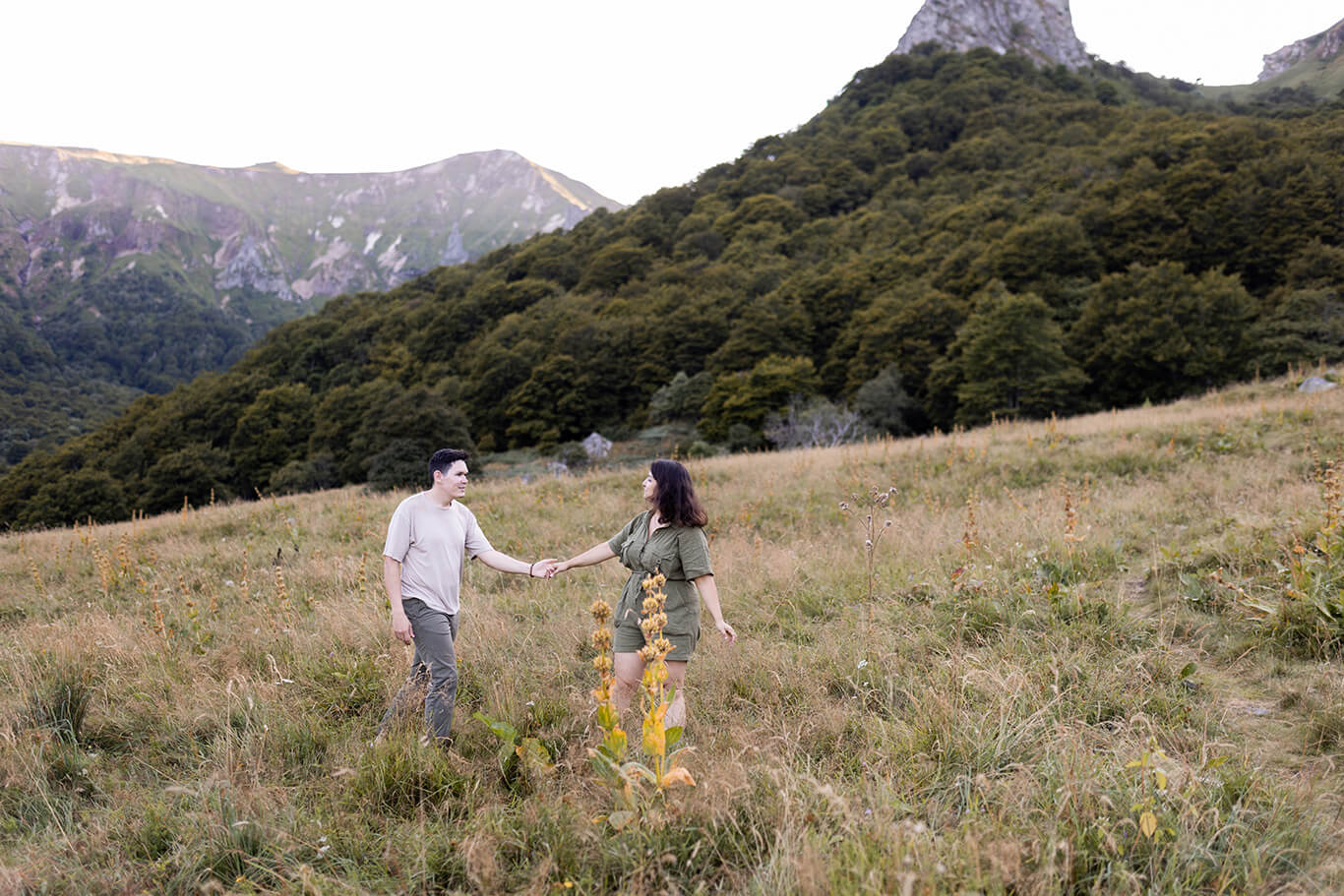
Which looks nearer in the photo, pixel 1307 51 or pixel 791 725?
pixel 791 725

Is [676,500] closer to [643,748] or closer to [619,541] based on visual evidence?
[619,541]

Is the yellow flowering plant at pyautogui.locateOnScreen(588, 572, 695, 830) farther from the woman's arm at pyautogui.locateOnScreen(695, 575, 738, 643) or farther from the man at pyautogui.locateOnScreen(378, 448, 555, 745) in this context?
the man at pyautogui.locateOnScreen(378, 448, 555, 745)

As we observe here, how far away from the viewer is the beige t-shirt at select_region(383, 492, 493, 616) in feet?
12.5

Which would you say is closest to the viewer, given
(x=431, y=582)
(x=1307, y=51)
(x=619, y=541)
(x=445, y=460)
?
(x=431, y=582)

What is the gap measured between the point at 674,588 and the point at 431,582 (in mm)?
1403

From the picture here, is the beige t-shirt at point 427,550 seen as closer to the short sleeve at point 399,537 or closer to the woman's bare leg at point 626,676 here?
the short sleeve at point 399,537

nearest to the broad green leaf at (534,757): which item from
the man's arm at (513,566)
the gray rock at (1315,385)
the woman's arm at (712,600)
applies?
the woman's arm at (712,600)

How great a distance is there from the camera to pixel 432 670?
3699mm

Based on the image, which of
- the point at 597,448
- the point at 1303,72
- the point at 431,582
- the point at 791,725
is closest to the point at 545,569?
the point at 431,582

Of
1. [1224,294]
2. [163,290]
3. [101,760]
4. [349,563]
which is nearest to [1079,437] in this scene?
[349,563]

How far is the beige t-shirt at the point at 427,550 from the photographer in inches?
150

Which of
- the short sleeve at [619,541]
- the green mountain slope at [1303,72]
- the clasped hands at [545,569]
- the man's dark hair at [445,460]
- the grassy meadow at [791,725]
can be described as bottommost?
the grassy meadow at [791,725]

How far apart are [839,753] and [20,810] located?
157 inches

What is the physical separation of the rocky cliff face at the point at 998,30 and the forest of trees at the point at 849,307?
22755mm
